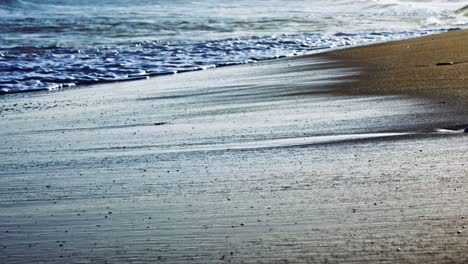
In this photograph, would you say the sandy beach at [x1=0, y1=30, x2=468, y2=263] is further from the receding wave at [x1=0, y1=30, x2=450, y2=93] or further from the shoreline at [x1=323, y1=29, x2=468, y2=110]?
the receding wave at [x1=0, y1=30, x2=450, y2=93]

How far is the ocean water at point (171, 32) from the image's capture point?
35.4 ft

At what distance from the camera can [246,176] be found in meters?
3.88

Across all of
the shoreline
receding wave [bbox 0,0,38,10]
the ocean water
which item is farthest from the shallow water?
receding wave [bbox 0,0,38,10]

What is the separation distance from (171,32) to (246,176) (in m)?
13.0

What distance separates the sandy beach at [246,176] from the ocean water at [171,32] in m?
3.41

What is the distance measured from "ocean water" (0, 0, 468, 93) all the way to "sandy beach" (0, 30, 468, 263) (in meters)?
3.41

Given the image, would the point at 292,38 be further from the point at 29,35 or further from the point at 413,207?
the point at 413,207

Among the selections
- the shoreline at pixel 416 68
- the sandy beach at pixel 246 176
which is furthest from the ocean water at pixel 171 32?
the sandy beach at pixel 246 176

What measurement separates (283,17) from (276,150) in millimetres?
16103

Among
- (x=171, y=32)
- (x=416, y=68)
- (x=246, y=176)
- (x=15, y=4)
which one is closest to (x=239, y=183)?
(x=246, y=176)

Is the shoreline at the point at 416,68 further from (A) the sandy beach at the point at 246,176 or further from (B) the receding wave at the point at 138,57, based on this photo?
(B) the receding wave at the point at 138,57

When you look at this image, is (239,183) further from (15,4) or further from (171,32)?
(15,4)

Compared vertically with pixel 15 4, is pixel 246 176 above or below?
above

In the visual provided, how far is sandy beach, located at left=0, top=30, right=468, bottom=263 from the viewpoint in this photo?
2.79 metres
